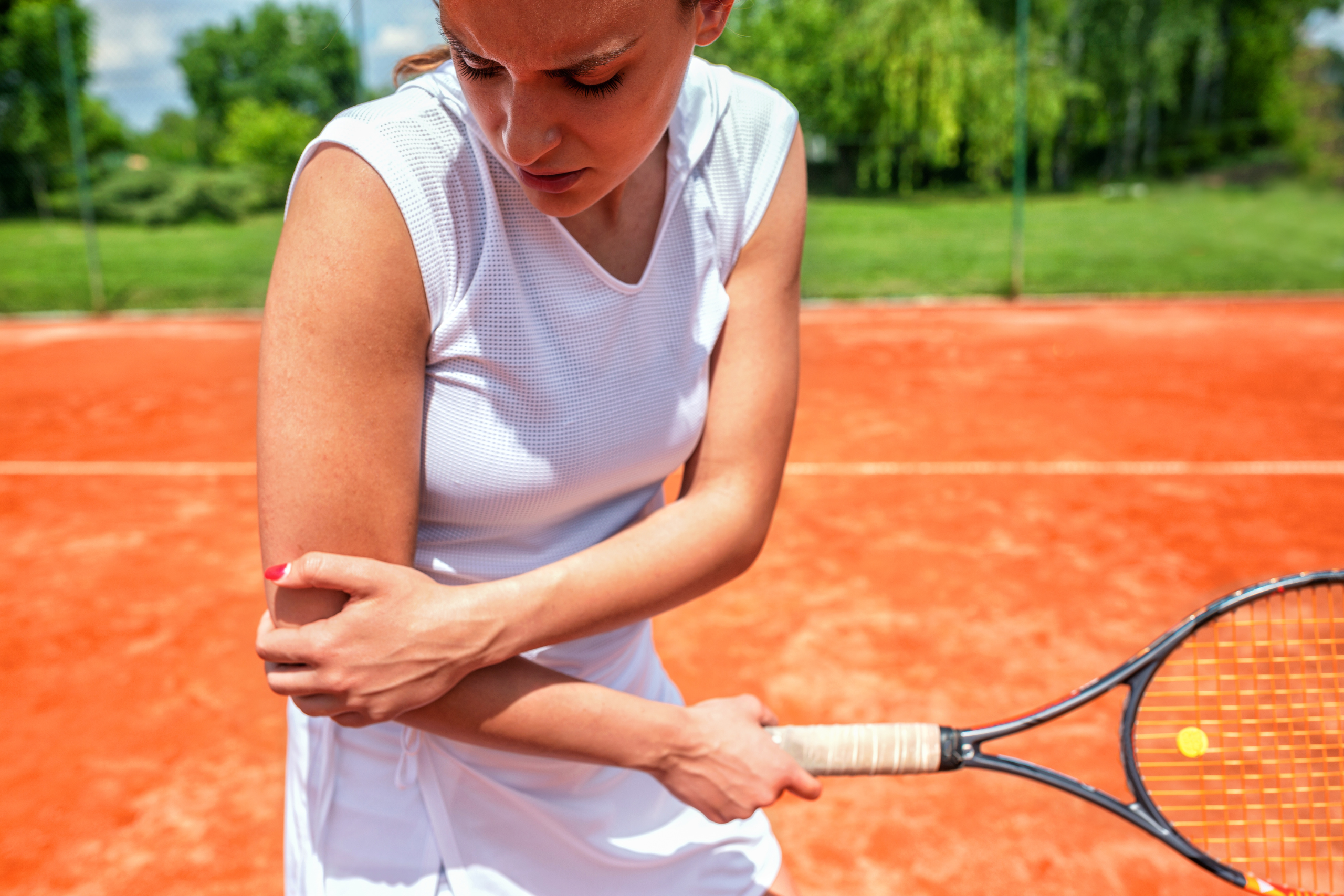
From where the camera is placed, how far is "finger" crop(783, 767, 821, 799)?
1183 millimetres

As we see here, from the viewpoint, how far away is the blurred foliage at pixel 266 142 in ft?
46.6

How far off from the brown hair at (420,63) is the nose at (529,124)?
0.28 meters

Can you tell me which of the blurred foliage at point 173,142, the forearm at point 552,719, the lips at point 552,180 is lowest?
the blurred foliage at point 173,142

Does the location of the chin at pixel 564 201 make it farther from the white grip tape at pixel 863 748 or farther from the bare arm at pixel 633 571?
the white grip tape at pixel 863 748

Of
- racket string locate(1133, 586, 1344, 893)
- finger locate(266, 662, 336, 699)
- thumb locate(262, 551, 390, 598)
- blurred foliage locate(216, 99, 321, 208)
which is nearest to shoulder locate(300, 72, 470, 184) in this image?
thumb locate(262, 551, 390, 598)

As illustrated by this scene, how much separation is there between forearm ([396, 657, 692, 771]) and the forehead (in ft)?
1.83

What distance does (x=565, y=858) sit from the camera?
48.3 inches

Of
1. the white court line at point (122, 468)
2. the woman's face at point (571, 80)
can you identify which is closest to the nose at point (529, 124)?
the woman's face at point (571, 80)

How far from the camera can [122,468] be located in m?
5.45

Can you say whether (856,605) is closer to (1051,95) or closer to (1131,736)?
(1131,736)

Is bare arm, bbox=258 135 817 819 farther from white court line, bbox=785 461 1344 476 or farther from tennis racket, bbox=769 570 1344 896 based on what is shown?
white court line, bbox=785 461 1344 476

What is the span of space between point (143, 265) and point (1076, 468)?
1231 centimetres

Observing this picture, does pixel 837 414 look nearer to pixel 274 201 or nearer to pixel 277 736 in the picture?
pixel 277 736

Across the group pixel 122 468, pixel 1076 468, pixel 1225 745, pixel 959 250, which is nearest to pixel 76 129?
pixel 122 468
